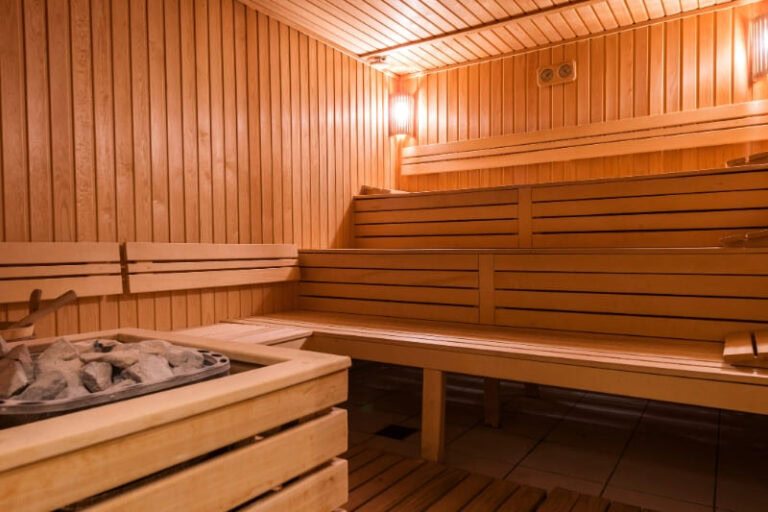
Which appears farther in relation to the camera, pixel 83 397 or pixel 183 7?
pixel 183 7

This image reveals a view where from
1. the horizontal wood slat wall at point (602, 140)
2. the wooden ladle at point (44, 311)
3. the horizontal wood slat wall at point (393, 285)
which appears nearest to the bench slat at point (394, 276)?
the horizontal wood slat wall at point (393, 285)

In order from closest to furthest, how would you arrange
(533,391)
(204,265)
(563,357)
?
(563,357) < (204,265) < (533,391)

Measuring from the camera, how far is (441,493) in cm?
223

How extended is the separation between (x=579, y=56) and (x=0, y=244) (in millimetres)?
4421

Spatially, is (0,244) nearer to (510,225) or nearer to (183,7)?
(183,7)

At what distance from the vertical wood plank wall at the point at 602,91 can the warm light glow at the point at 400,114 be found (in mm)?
146

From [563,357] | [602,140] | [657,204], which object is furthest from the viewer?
[602,140]

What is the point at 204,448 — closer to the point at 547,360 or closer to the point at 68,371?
the point at 68,371

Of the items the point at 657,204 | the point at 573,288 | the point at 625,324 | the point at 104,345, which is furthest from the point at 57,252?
the point at 657,204

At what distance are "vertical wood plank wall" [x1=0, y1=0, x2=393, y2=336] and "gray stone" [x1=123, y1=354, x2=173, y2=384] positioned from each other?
184 cm

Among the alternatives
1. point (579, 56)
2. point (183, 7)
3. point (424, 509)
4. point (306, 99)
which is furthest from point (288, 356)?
point (579, 56)

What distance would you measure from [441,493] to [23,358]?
5.31 feet

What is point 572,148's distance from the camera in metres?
4.63

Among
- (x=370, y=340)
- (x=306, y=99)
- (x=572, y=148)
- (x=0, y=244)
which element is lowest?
(x=370, y=340)
